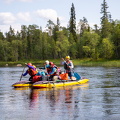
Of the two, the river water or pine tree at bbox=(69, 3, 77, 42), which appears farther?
pine tree at bbox=(69, 3, 77, 42)

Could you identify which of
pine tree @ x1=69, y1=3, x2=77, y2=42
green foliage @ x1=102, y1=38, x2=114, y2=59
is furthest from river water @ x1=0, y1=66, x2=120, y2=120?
pine tree @ x1=69, y1=3, x2=77, y2=42

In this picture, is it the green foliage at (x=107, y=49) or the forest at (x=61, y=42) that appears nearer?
the green foliage at (x=107, y=49)

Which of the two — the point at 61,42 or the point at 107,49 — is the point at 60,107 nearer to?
the point at 107,49

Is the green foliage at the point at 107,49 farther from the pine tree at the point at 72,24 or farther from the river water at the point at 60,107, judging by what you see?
the river water at the point at 60,107

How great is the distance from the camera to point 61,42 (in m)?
105

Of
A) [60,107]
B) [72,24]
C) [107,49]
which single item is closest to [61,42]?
[72,24]

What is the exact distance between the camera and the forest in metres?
91.1

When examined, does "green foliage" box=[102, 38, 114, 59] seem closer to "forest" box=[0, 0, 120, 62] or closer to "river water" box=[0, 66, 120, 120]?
"forest" box=[0, 0, 120, 62]

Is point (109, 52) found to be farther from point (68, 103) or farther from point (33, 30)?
point (68, 103)

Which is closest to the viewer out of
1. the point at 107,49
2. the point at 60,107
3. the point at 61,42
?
the point at 60,107

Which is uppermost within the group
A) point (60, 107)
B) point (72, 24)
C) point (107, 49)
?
point (72, 24)

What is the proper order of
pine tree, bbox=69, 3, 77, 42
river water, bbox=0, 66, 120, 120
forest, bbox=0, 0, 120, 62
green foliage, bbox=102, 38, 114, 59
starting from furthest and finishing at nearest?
1. pine tree, bbox=69, 3, 77, 42
2. forest, bbox=0, 0, 120, 62
3. green foliage, bbox=102, 38, 114, 59
4. river water, bbox=0, 66, 120, 120

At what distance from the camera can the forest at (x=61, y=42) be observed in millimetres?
91062

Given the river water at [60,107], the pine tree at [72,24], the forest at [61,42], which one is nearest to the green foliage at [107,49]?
the forest at [61,42]
